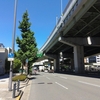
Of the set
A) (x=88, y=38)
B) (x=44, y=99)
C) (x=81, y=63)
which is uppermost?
(x=88, y=38)

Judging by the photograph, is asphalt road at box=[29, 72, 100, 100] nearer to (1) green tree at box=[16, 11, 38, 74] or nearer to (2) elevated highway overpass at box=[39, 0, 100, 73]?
(1) green tree at box=[16, 11, 38, 74]

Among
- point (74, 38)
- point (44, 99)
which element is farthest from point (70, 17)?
point (44, 99)

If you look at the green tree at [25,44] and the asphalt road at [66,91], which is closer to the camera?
the asphalt road at [66,91]

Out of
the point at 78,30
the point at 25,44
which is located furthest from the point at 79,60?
the point at 25,44

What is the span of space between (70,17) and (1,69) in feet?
96.3

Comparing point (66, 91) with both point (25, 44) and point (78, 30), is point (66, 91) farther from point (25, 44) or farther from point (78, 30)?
point (78, 30)

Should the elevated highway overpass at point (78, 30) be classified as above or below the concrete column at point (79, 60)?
above

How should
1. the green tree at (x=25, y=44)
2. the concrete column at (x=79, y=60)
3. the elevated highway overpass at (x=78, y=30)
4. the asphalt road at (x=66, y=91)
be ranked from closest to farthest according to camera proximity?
the asphalt road at (x=66, y=91) < the green tree at (x=25, y=44) < the elevated highway overpass at (x=78, y=30) < the concrete column at (x=79, y=60)

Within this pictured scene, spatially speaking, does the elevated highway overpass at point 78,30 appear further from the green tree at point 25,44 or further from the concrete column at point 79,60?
the green tree at point 25,44

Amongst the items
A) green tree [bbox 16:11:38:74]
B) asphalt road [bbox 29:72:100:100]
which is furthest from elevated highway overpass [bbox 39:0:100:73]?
asphalt road [bbox 29:72:100:100]

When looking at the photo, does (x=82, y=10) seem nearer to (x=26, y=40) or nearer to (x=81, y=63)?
(x=26, y=40)

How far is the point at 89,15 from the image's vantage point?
28.9m

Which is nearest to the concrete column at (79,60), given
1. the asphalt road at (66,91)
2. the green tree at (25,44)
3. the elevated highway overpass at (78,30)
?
the elevated highway overpass at (78,30)

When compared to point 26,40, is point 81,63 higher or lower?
lower
